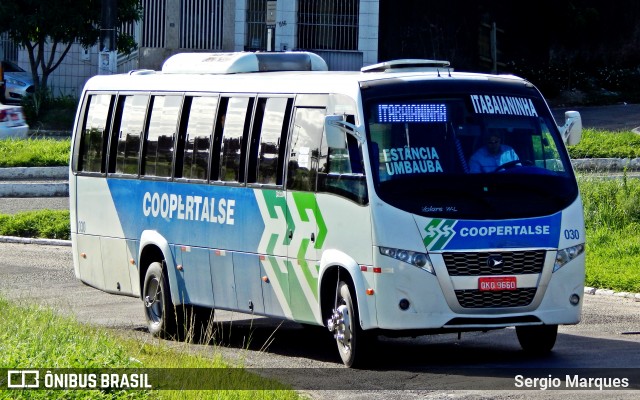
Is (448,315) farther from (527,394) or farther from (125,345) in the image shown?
(125,345)

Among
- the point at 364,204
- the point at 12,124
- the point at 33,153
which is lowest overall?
the point at 33,153

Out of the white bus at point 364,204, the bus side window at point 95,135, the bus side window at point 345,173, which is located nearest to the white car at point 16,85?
the bus side window at point 95,135

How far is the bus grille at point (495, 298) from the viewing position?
10531 mm

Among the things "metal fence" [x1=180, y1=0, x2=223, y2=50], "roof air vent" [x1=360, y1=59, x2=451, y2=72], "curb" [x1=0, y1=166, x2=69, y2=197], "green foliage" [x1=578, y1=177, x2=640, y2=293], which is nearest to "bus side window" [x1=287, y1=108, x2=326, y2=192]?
"roof air vent" [x1=360, y1=59, x2=451, y2=72]

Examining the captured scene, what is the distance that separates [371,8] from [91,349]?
32.1 m

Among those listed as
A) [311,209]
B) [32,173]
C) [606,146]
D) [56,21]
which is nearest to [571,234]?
[311,209]

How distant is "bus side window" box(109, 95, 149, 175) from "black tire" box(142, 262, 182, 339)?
1.15 meters

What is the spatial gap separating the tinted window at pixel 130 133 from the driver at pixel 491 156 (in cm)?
440

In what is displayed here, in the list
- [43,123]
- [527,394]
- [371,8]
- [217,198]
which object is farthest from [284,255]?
[371,8]

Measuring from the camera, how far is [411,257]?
10.5 metres

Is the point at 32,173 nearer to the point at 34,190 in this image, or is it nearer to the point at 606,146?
the point at 34,190

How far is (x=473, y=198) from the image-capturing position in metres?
10.7

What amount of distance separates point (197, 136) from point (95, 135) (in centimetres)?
207

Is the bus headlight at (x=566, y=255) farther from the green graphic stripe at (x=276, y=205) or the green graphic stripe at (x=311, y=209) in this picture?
the green graphic stripe at (x=276, y=205)
